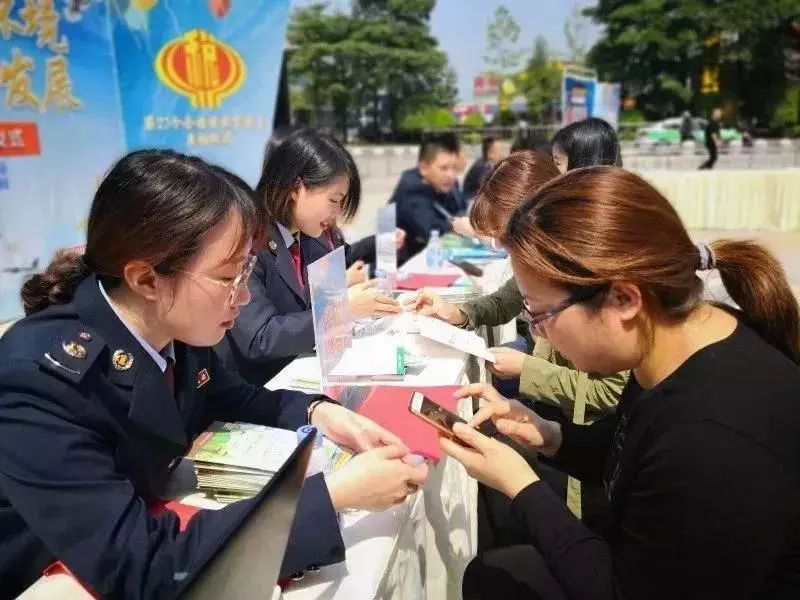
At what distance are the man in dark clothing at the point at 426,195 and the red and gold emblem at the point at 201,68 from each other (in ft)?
6.65

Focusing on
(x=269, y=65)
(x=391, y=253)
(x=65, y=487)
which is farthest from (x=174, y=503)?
(x=269, y=65)

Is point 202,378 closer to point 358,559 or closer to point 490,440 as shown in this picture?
point 358,559

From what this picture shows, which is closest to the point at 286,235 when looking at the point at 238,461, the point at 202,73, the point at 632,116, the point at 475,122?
the point at 238,461

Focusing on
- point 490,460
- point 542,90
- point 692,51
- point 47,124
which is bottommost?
point 490,460

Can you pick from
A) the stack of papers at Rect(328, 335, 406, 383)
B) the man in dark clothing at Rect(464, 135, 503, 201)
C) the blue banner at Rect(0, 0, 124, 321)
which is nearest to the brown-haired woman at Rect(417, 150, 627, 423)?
the stack of papers at Rect(328, 335, 406, 383)

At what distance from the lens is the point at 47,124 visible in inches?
177

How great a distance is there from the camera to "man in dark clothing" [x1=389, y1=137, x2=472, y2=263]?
4.72 meters

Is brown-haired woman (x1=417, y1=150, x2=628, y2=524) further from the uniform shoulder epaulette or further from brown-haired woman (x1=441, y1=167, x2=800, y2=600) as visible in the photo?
the uniform shoulder epaulette

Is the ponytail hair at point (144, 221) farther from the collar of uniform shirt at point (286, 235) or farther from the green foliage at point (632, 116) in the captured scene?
the green foliage at point (632, 116)

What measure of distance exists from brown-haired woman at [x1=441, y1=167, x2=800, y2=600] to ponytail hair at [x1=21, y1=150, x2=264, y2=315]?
55 cm

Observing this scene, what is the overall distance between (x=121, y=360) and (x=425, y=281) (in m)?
2.11

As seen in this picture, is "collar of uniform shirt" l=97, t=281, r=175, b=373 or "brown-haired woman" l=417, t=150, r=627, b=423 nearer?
"collar of uniform shirt" l=97, t=281, r=175, b=373

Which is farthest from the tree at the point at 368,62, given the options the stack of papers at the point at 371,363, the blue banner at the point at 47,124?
the stack of papers at the point at 371,363

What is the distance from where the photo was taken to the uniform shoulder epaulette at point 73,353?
3.17ft
